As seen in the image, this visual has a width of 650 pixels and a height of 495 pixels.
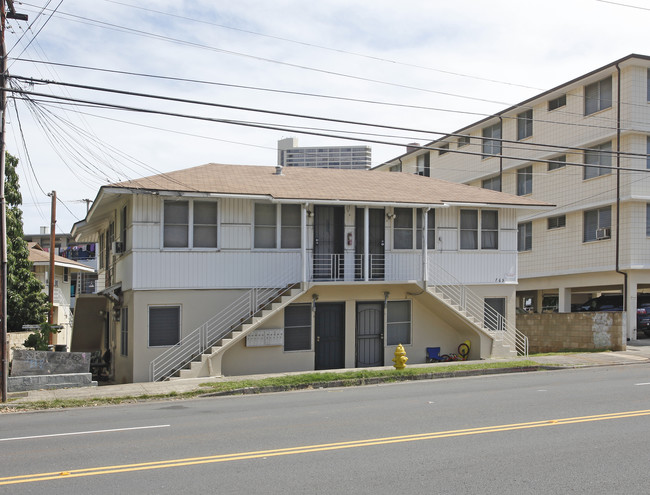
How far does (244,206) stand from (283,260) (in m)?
2.13

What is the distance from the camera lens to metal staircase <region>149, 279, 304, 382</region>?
19.6 metres

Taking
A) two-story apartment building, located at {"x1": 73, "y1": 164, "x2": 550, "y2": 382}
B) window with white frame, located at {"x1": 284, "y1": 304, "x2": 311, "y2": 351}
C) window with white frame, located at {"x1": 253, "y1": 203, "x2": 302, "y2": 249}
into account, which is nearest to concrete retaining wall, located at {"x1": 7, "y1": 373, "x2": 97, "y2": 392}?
two-story apartment building, located at {"x1": 73, "y1": 164, "x2": 550, "y2": 382}

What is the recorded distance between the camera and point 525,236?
121 ft

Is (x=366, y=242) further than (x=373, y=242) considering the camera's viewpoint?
No

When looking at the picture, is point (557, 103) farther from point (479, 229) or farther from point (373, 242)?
point (373, 242)

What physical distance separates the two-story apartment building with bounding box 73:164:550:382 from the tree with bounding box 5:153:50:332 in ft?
17.2

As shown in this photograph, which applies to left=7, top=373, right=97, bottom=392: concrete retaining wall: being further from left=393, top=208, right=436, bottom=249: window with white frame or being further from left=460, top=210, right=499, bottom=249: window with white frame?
left=460, top=210, right=499, bottom=249: window with white frame

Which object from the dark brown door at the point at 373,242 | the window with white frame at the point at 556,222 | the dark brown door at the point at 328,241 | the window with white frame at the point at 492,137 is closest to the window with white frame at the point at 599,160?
the window with white frame at the point at 556,222

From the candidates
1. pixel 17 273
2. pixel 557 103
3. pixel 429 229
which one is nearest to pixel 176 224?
pixel 429 229

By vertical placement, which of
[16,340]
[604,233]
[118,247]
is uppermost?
[604,233]

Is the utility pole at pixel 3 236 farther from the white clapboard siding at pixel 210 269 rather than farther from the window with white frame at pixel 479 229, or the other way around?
the window with white frame at pixel 479 229

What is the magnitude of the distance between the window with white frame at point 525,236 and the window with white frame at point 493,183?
3.32 metres

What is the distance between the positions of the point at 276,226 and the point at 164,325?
15.3 feet

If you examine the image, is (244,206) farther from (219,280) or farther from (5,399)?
(5,399)
